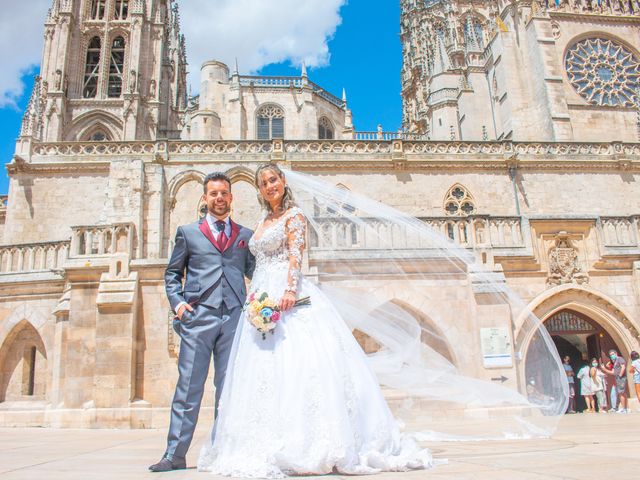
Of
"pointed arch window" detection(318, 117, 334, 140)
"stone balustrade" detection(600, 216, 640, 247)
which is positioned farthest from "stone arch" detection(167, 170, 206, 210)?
"pointed arch window" detection(318, 117, 334, 140)

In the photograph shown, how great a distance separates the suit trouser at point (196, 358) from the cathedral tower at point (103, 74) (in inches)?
1401

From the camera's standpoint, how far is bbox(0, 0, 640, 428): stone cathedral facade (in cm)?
→ 1127

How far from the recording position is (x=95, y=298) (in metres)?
11.4

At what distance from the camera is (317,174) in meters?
21.9

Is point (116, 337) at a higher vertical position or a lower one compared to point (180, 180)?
lower

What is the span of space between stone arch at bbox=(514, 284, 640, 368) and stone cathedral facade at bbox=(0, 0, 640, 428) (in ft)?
0.11

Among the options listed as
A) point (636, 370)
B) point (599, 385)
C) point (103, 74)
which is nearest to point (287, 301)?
point (636, 370)

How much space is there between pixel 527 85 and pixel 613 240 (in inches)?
769

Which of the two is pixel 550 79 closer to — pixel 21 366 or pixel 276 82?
pixel 276 82

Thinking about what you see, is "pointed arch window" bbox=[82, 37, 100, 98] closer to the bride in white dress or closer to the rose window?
the rose window

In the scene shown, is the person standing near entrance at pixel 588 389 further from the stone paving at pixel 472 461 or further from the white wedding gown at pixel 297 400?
the white wedding gown at pixel 297 400

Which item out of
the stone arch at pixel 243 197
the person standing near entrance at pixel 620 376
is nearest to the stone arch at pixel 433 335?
the person standing near entrance at pixel 620 376

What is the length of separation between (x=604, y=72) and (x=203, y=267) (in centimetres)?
3324

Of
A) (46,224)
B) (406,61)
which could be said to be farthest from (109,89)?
(406,61)
